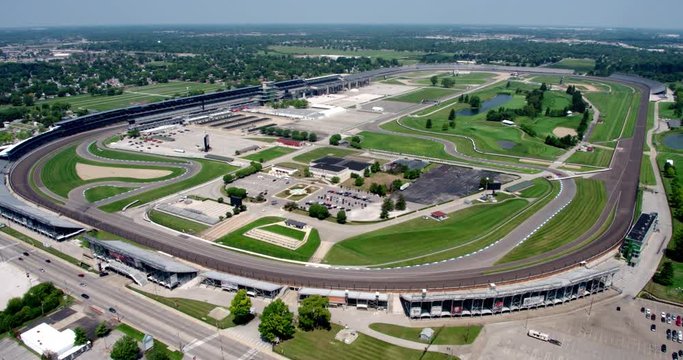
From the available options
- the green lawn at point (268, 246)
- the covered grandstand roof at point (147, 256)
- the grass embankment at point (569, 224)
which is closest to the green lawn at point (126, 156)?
the green lawn at point (268, 246)

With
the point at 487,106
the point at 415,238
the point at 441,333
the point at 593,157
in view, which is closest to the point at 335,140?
the point at 415,238

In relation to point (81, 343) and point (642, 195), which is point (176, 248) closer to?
point (81, 343)

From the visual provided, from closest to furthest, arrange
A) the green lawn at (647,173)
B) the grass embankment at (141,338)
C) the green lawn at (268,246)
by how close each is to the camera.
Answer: the grass embankment at (141,338) → the green lawn at (268,246) → the green lawn at (647,173)

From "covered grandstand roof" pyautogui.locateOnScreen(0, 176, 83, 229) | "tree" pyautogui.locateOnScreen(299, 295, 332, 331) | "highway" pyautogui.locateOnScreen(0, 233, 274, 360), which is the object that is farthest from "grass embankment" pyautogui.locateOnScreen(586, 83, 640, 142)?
"covered grandstand roof" pyautogui.locateOnScreen(0, 176, 83, 229)

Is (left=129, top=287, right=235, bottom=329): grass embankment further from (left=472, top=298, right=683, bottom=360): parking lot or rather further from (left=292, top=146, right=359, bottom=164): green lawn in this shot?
(left=292, top=146, right=359, bottom=164): green lawn

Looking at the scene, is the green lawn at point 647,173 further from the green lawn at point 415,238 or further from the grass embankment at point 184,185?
the grass embankment at point 184,185

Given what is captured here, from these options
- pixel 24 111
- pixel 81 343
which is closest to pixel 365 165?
pixel 81 343

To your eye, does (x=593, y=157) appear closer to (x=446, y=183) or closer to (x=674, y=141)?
(x=674, y=141)

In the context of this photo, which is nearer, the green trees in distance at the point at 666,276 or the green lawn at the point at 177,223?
the green trees in distance at the point at 666,276
